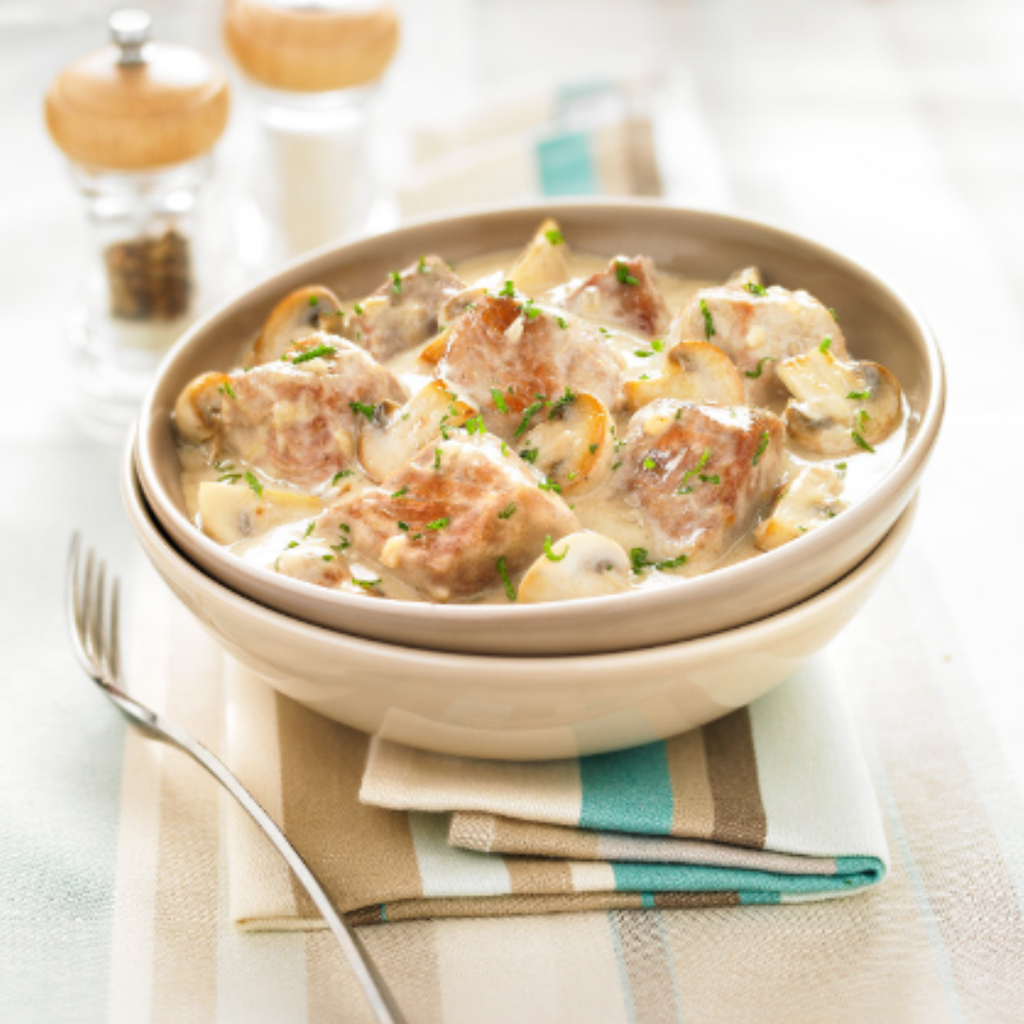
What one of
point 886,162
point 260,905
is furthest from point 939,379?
point 886,162

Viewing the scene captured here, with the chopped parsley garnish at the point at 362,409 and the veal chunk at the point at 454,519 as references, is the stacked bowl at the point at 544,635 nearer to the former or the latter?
the veal chunk at the point at 454,519

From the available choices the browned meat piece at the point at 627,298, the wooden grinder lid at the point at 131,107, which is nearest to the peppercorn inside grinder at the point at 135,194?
the wooden grinder lid at the point at 131,107

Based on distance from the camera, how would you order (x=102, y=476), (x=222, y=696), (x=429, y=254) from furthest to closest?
(x=102, y=476), (x=429, y=254), (x=222, y=696)

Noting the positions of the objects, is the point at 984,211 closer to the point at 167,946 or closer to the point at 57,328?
the point at 57,328

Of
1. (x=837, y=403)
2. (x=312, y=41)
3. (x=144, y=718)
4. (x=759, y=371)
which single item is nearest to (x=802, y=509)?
(x=837, y=403)

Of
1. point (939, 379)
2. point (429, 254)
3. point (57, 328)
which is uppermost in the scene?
point (939, 379)

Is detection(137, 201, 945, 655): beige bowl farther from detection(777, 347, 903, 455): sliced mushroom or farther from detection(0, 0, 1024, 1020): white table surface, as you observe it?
detection(0, 0, 1024, 1020): white table surface
